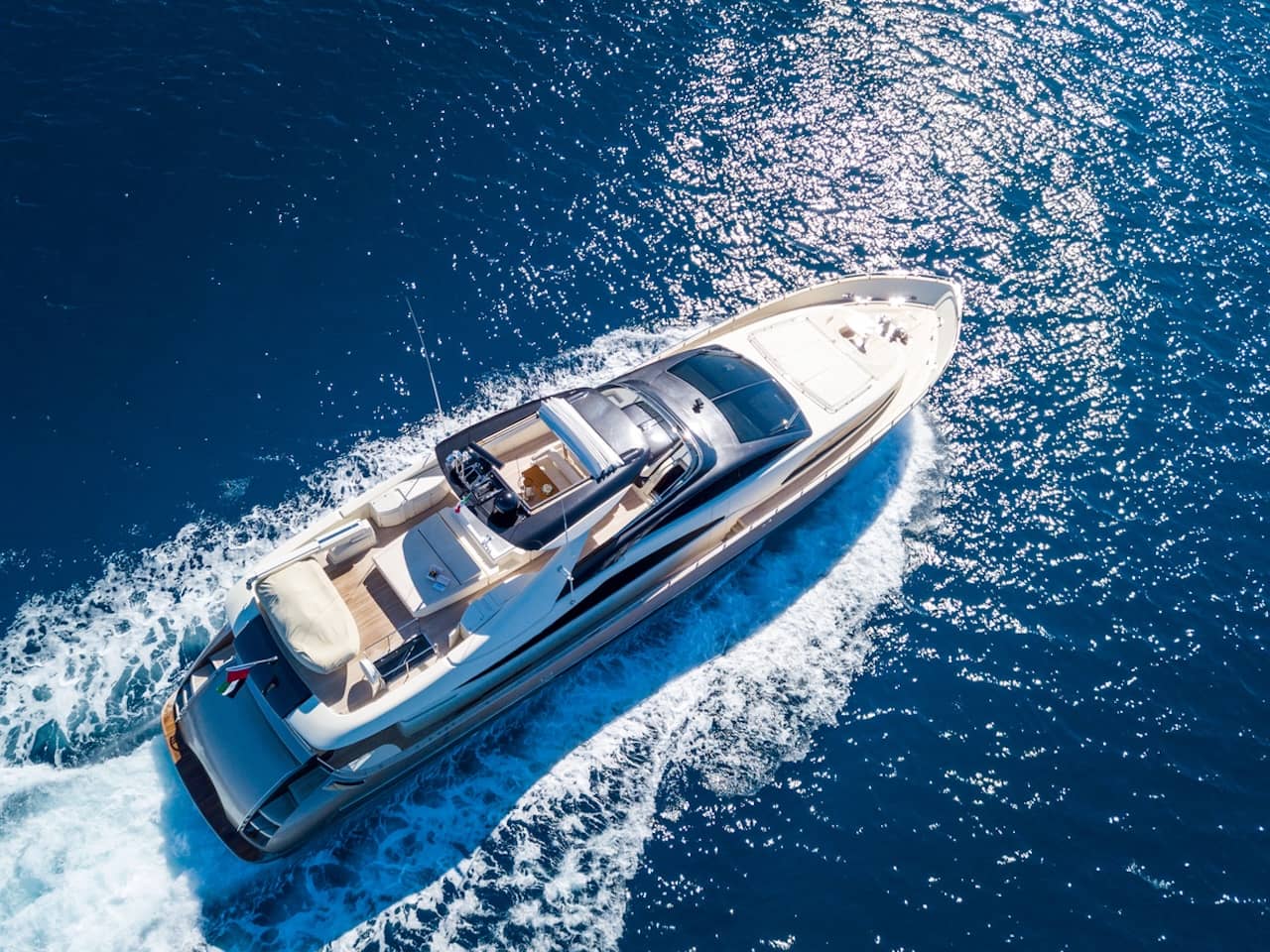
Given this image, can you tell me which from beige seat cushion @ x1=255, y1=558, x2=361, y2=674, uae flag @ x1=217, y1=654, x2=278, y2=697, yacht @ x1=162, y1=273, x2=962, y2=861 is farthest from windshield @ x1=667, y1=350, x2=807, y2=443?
uae flag @ x1=217, y1=654, x2=278, y2=697

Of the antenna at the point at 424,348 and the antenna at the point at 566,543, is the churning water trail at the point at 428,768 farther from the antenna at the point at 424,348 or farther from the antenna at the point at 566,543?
the antenna at the point at 566,543

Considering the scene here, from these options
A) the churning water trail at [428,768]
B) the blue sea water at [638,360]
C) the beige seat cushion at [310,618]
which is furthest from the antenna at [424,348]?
the beige seat cushion at [310,618]

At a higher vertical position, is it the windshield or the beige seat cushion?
the windshield

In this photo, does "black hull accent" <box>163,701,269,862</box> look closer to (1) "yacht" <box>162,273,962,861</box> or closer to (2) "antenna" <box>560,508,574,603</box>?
(1) "yacht" <box>162,273,962,861</box>

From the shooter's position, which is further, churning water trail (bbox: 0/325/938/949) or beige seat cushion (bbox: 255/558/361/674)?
churning water trail (bbox: 0/325/938/949)

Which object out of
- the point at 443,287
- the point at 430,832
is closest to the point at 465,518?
the point at 430,832
